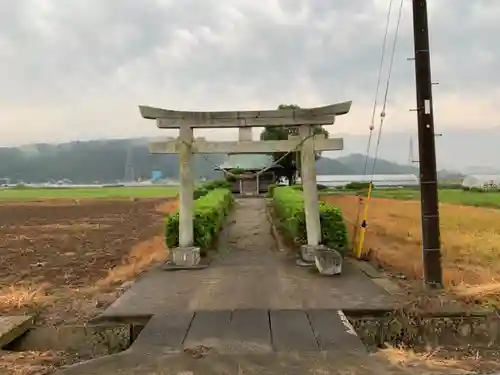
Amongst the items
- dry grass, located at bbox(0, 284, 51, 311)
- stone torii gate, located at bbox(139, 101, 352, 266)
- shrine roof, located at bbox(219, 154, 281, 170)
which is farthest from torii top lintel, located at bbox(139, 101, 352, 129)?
shrine roof, located at bbox(219, 154, 281, 170)

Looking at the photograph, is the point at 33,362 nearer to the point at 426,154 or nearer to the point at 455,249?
the point at 426,154

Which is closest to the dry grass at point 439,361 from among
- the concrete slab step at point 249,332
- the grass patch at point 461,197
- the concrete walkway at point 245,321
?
the concrete walkway at point 245,321

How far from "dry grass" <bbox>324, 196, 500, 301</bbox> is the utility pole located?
0.55 m

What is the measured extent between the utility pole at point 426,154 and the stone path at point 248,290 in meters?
0.96

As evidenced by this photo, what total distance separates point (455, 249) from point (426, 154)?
6971mm

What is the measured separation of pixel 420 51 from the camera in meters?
8.23

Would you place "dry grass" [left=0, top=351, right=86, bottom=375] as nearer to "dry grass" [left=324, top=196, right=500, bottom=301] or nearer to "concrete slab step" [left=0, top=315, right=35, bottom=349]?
"concrete slab step" [left=0, top=315, right=35, bottom=349]

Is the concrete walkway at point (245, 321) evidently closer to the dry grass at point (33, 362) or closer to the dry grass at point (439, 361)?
the dry grass at point (439, 361)

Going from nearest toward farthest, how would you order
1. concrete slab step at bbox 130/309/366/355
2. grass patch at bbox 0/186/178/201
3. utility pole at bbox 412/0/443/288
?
concrete slab step at bbox 130/309/366/355 → utility pole at bbox 412/0/443/288 → grass patch at bbox 0/186/178/201

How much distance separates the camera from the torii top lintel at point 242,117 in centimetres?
1101

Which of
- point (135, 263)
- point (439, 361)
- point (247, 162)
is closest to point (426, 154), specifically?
point (439, 361)

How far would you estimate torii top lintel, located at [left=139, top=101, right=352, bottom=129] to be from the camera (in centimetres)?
1101

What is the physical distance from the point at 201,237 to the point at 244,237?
424cm

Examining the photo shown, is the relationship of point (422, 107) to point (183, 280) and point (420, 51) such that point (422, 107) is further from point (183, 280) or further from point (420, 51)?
point (183, 280)
